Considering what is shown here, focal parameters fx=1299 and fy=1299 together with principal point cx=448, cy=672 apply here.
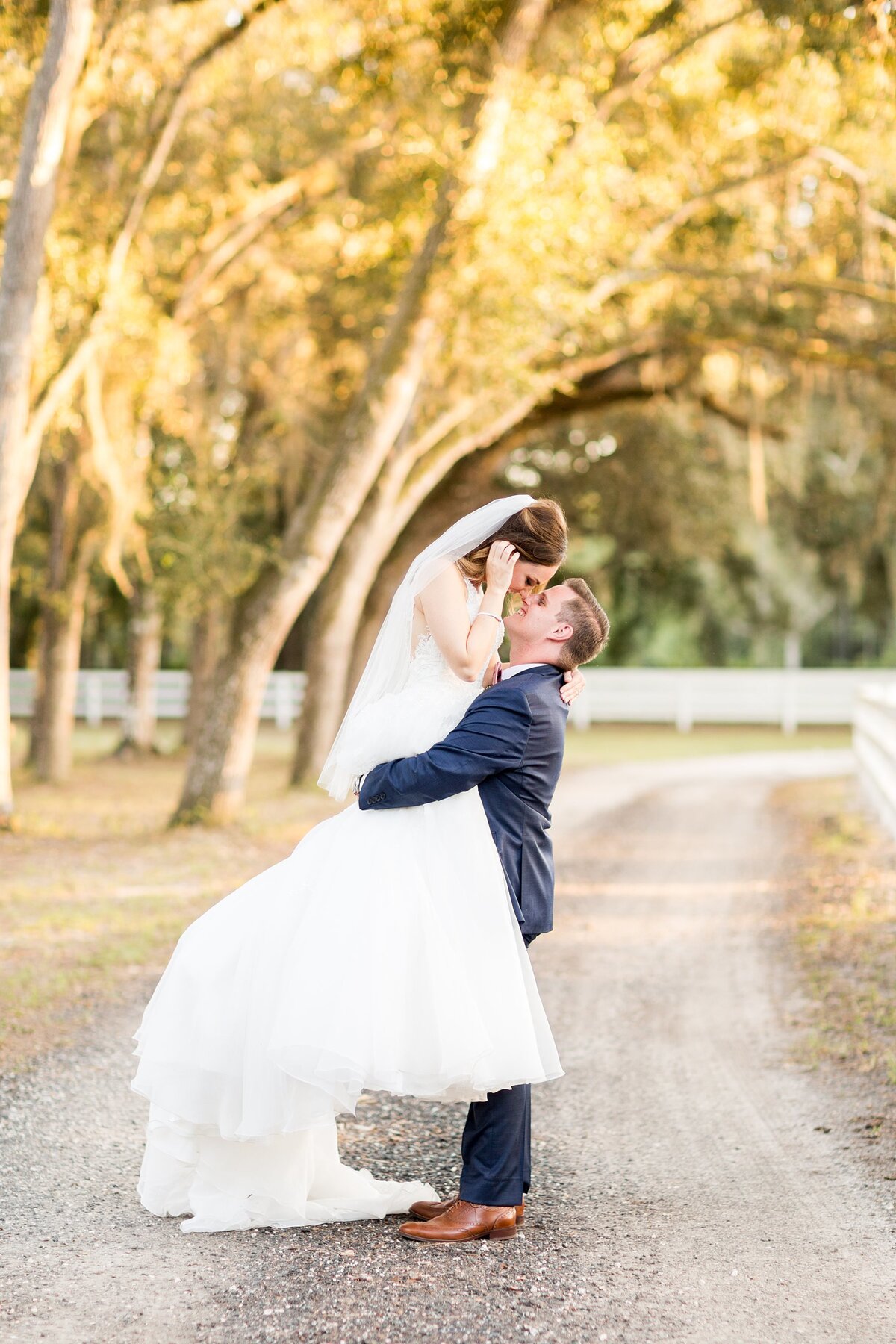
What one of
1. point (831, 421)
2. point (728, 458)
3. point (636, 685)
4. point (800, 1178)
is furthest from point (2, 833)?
point (636, 685)

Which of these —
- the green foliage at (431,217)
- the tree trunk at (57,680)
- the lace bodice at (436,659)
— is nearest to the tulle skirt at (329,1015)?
the lace bodice at (436,659)

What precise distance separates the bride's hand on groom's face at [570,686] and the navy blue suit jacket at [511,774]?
0.06 ft

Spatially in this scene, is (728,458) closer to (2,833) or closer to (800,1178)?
(2,833)

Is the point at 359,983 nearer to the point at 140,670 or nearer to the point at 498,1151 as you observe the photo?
the point at 498,1151

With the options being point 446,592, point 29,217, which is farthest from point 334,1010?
point 29,217

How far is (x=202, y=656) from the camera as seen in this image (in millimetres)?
19594

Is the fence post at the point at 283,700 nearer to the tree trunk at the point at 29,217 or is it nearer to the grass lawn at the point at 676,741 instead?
the grass lawn at the point at 676,741

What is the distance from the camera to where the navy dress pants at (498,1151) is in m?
3.63

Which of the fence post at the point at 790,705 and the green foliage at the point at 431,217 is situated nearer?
the green foliage at the point at 431,217

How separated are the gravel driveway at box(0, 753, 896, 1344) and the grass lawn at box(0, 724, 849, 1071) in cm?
36

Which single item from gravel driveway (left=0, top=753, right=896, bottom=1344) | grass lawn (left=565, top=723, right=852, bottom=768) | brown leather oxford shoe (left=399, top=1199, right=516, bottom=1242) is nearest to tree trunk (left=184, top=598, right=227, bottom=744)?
grass lawn (left=565, top=723, right=852, bottom=768)

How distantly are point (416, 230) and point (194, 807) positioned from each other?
20.1 ft

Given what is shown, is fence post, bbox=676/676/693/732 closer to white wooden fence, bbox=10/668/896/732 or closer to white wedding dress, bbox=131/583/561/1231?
white wooden fence, bbox=10/668/896/732

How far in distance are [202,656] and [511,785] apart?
16268 mm
